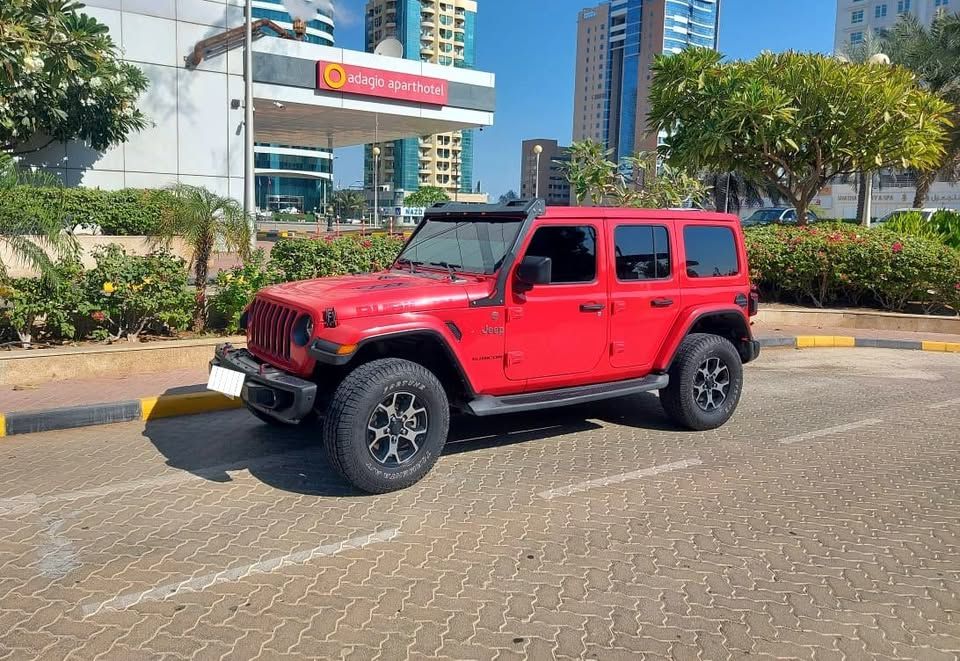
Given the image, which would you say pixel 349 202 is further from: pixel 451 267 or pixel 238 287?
pixel 451 267

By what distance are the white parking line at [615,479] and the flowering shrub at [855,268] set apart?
9146 millimetres

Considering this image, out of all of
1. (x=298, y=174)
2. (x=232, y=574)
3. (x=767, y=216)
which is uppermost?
(x=298, y=174)

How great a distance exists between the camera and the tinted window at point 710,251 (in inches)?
265

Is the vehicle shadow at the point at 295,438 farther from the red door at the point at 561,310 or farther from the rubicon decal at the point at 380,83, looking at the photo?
the rubicon decal at the point at 380,83

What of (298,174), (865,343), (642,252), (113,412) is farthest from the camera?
(298,174)


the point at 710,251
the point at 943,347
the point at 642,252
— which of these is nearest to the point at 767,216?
the point at 943,347

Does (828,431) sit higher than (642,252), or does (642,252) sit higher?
(642,252)

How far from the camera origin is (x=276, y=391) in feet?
16.9

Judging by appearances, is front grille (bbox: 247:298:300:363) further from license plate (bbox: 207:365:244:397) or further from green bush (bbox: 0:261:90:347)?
green bush (bbox: 0:261:90:347)

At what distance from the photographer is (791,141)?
16.0 m

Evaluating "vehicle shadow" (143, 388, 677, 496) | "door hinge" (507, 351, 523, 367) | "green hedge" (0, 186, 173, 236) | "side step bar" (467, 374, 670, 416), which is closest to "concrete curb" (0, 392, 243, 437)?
"vehicle shadow" (143, 388, 677, 496)

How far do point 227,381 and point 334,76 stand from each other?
72.2 feet

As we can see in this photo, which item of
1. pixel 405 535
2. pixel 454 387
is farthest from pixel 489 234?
pixel 405 535

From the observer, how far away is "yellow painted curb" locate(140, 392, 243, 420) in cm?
707
